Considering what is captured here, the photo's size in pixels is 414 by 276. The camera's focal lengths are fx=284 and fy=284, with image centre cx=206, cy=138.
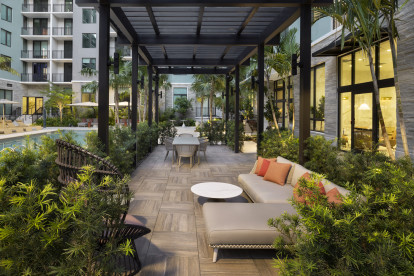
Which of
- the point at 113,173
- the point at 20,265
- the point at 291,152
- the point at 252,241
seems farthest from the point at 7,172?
the point at 291,152

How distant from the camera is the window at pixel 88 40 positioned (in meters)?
25.8

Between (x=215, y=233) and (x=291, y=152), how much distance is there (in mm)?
3540

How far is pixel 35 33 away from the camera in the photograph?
2659 cm

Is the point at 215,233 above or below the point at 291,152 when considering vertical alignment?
below

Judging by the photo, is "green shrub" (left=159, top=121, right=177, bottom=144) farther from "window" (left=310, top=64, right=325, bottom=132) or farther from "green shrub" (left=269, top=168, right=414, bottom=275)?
"green shrub" (left=269, top=168, right=414, bottom=275)

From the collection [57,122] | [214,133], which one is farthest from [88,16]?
[214,133]

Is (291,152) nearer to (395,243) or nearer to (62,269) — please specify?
(395,243)

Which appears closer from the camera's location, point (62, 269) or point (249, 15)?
point (62, 269)

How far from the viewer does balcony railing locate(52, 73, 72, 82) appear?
2682 cm

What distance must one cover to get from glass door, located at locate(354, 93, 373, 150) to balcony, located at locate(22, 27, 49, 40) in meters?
27.7

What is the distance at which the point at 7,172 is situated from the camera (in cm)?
217

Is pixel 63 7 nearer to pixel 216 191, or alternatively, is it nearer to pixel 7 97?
pixel 7 97

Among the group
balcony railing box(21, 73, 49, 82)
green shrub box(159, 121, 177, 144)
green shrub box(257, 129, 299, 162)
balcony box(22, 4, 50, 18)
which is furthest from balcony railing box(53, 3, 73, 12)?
green shrub box(257, 129, 299, 162)

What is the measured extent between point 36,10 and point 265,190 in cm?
3060
